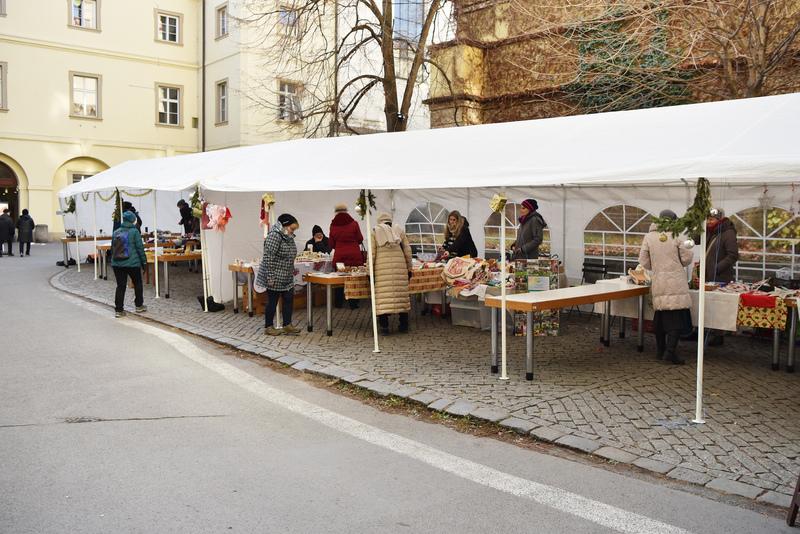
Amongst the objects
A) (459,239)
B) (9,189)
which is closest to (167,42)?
(9,189)

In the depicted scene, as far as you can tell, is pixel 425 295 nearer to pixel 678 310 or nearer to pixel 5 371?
pixel 678 310

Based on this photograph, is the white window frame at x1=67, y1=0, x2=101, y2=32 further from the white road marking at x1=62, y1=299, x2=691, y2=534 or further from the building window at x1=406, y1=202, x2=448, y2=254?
the white road marking at x1=62, y1=299, x2=691, y2=534

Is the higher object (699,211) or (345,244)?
(699,211)

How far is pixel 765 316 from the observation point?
796 cm

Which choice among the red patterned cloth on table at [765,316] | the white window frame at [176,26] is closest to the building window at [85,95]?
the white window frame at [176,26]

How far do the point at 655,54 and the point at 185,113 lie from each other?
24.9m

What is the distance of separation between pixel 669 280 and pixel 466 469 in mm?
4068

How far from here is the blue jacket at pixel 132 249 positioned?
11.7 m

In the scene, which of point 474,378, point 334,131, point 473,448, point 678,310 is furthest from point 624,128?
point 334,131

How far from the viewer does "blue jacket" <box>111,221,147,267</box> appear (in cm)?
1169

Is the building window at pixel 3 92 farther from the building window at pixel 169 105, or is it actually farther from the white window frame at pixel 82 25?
the building window at pixel 169 105

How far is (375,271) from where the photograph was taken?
988 centimetres

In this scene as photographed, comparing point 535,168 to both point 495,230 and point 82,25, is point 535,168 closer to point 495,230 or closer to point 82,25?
point 495,230

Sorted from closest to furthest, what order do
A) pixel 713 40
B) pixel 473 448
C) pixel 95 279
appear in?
pixel 473 448, pixel 713 40, pixel 95 279
